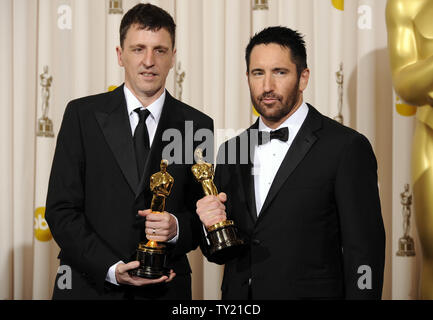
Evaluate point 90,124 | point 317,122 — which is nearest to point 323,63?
point 317,122

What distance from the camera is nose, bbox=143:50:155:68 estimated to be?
1273mm

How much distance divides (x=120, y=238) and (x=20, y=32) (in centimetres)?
132

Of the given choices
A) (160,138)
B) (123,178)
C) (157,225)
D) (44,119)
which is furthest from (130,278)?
(44,119)

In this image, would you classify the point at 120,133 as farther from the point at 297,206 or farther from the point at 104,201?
the point at 297,206

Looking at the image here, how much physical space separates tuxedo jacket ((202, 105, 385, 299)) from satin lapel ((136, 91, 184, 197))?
230mm

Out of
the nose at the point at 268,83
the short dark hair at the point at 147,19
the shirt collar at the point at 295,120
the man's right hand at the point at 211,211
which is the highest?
the short dark hair at the point at 147,19

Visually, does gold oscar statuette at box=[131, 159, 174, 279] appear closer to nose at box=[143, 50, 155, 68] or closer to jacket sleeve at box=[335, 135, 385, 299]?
nose at box=[143, 50, 155, 68]

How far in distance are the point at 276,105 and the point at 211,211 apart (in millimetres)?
309

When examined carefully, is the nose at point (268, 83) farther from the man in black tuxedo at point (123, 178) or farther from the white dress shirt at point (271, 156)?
the man in black tuxedo at point (123, 178)

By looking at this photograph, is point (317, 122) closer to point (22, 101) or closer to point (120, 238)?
point (120, 238)

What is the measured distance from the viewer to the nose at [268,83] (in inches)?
49.9

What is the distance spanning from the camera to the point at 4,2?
2229mm

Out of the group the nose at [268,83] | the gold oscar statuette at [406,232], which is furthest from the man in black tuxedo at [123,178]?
the gold oscar statuette at [406,232]
